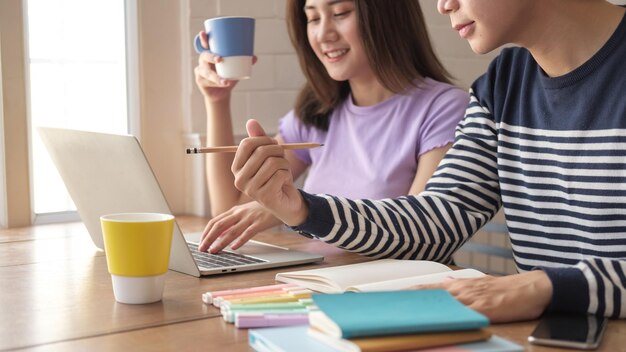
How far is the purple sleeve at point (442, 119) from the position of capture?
1863mm

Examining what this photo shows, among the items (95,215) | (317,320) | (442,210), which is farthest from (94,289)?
(442,210)

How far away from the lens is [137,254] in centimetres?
109

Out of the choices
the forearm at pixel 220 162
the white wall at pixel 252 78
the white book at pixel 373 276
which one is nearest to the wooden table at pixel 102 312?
the white book at pixel 373 276

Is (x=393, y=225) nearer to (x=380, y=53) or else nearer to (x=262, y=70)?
(x=380, y=53)

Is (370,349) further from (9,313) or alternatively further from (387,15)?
(387,15)

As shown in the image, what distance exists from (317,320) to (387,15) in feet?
3.97

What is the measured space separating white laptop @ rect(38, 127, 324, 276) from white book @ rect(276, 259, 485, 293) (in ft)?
0.56

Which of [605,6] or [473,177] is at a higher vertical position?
[605,6]

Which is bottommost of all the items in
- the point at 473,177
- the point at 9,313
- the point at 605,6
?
the point at 9,313

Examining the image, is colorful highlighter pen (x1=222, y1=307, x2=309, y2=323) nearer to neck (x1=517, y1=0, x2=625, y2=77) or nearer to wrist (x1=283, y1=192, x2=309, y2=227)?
wrist (x1=283, y1=192, x2=309, y2=227)

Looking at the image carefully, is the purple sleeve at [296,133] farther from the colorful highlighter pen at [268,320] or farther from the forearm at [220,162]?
the colorful highlighter pen at [268,320]

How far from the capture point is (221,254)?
147 centimetres

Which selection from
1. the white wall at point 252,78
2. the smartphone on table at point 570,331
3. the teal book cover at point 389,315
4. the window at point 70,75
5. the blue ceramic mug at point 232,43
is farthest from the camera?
the white wall at point 252,78

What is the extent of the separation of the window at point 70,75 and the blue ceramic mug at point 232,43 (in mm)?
519
